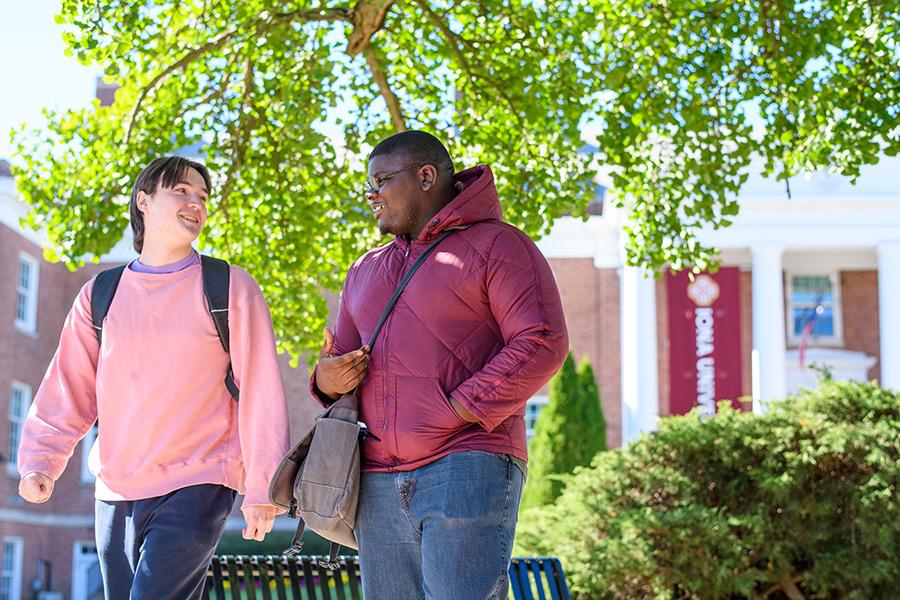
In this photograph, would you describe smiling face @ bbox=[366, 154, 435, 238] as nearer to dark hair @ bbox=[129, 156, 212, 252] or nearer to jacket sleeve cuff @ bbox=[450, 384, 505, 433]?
jacket sleeve cuff @ bbox=[450, 384, 505, 433]

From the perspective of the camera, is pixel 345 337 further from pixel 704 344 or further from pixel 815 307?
pixel 815 307

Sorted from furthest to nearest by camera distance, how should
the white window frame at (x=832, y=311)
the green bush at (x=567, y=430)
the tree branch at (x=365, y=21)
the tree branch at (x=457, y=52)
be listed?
the white window frame at (x=832, y=311), the green bush at (x=567, y=430), the tree branch at (x=457, y=52), the tree branch at (x=365, y=21)

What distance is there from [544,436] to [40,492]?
23.1 metres

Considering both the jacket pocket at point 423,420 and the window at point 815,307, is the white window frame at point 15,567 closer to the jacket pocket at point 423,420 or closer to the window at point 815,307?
the window at point 815,307

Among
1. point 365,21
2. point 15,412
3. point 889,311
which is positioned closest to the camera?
point 365,21

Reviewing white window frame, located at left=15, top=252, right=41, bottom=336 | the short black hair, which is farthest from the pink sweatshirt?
white window frame, located at left=15, top=252, right=41, bottom=336

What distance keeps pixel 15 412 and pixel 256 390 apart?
87.4 feet

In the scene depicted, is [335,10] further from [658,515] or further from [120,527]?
[120,527]

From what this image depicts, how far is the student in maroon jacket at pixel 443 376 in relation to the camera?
3.28 m

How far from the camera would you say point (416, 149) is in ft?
12.0

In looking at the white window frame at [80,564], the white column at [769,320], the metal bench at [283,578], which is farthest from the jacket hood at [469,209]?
the white column at [769,320]

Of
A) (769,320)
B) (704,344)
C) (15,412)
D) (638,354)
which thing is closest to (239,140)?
(15,412)

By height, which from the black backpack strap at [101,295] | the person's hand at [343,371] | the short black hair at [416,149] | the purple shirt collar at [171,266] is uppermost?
the short black hair at [416,149]

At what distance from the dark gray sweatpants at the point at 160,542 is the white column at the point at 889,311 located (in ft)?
97.9
